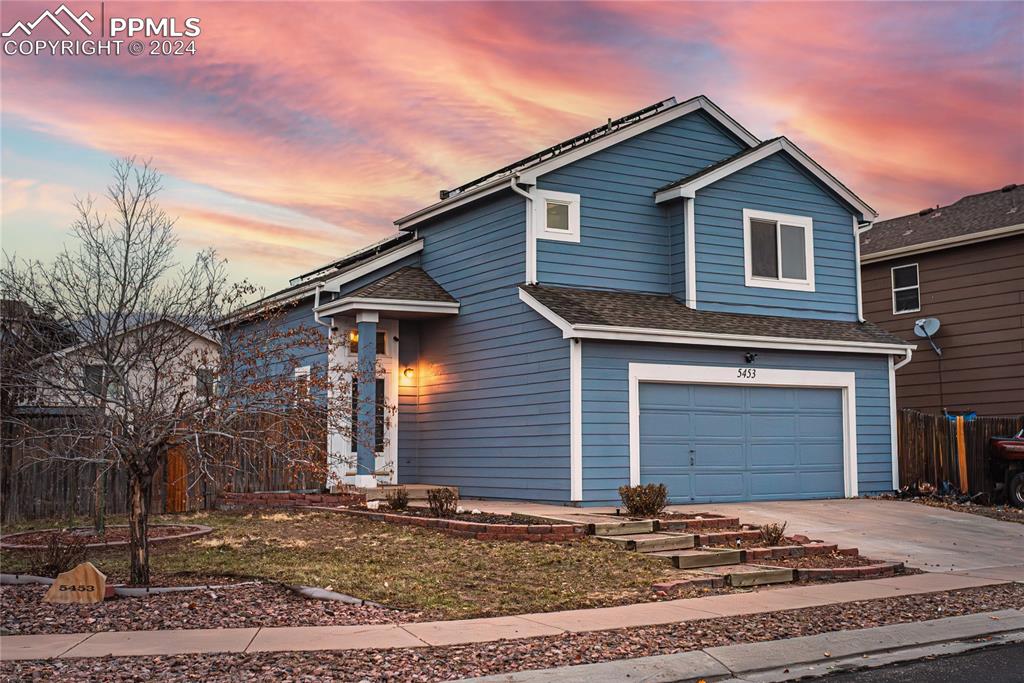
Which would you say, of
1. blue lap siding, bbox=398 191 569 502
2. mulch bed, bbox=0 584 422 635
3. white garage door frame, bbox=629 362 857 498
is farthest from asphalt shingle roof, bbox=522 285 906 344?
mulch bed, bbox=0 584 422 635

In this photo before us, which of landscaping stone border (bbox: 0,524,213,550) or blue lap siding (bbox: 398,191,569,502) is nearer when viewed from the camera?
landscaping stone border (bbox: 0,524,213,550)

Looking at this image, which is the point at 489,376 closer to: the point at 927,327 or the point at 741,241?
the point at 741,241

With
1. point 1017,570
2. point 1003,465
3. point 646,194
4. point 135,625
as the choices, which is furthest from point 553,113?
point 135,625

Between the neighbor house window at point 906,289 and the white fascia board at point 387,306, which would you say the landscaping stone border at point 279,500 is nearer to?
the white fascia board at point 387,306

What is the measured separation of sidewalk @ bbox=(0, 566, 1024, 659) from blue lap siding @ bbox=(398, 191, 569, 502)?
308 inches

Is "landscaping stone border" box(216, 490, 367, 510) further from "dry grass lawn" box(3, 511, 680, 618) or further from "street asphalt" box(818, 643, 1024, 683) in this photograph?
Answer: "street asphalt" box(818, 643, 1024, 683)

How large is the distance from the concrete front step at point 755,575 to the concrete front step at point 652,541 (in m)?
1.27

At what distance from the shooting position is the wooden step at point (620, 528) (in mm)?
13984

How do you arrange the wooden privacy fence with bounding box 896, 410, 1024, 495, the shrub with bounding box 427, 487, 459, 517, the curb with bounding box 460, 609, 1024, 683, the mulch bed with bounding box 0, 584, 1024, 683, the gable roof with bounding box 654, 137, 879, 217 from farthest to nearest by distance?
the wooden privacy fence with bounding box 896, 410, 1024, 495 → the gable roof with bounding box 654, 137, 879, 217 → the shrub with bounding box 427, 487, 459, 517 → the curb with bounding box 460, 609, 1024, 683 → the mulch bed with bounding box 0, 584, 1024, 683

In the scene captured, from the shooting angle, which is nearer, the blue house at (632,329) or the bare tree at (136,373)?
the bare tree at (136,373)

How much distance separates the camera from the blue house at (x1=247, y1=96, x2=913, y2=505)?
18.4 metres

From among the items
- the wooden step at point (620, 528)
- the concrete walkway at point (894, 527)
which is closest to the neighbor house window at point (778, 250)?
the concrete walkway at point (894, 527)

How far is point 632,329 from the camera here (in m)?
18.0

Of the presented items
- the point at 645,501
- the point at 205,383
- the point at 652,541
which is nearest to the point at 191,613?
the point at 205,383
